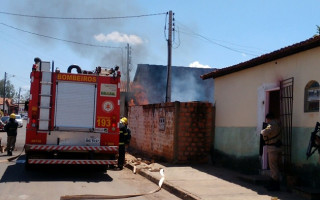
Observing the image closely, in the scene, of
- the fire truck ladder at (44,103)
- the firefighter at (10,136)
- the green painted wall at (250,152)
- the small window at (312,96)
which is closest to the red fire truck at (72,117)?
the fire truck ladder at (44,103)

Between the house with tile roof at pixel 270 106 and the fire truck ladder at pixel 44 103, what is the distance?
549 cm

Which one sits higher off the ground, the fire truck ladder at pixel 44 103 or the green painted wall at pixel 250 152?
the fire truck ladder at pixel 44 103

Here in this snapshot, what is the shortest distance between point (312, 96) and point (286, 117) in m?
0.99

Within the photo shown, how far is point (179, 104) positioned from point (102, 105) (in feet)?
11.5

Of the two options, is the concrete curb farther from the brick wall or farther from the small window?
the small window

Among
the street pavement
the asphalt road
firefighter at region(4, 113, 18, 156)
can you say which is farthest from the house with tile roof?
firefighter at region(4, 113, 18, 156)

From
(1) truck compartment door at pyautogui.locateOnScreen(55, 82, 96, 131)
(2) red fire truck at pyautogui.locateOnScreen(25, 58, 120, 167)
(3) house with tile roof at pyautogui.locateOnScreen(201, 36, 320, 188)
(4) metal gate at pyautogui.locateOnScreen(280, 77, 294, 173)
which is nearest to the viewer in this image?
(3) house with tile roof at pyautogui.locateOnScreen(201, 36, 320, 188)

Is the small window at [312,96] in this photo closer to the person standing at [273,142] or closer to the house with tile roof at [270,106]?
the house with tile roof at [270,106]

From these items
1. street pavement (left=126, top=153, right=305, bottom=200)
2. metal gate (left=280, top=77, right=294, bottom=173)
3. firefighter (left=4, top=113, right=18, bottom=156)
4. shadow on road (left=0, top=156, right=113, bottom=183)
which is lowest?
shadow on road (left=0, top=156, right=113, bottom=183)

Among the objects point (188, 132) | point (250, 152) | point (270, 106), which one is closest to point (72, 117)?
point (188, 132)

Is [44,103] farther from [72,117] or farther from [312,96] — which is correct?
[312,96]

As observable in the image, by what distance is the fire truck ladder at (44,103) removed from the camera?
1026cm

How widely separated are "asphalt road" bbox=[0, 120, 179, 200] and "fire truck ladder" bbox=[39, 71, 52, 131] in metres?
1.39

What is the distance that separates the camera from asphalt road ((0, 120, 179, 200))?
809cm
